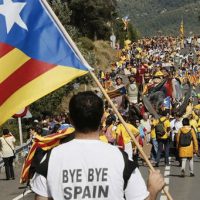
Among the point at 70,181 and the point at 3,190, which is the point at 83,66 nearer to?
the point at 70,181

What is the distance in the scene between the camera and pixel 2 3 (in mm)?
6328

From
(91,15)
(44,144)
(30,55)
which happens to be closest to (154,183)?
(30,55)

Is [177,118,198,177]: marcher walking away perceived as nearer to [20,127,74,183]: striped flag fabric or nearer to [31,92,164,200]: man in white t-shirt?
[20,127,74,183]: striped flag fabric

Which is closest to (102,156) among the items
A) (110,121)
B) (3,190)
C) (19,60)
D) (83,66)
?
(83,66)

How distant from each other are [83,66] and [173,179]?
12361 millimetres

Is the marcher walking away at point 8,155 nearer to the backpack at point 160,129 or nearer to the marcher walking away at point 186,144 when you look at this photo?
the backpack at point 160,129

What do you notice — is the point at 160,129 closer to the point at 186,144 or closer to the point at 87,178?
the point at 186,144

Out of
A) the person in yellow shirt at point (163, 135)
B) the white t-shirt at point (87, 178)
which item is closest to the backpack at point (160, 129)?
the person in yellow shirt at point (163, 135)

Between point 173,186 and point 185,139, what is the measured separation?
93.5 inches

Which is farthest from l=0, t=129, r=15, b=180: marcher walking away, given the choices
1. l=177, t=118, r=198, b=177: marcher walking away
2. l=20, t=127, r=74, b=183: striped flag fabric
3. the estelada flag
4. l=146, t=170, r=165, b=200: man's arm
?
l=146, t=170, r=165, b=200: man's arm

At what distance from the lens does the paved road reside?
1535cm

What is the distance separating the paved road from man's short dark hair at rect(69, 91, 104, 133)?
10.6 m

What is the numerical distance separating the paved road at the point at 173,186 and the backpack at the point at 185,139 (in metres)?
0.77

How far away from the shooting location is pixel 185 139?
18828 millimetres
